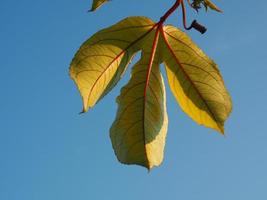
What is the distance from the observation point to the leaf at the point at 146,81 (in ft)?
5.32

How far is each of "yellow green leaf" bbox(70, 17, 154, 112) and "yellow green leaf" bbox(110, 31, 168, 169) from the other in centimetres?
6

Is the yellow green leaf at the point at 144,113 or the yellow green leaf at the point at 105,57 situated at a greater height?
the yellow green leaf at the point at 105,57

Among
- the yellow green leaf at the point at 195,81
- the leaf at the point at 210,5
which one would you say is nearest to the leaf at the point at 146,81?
the yellow green leaf at the point at 195,81

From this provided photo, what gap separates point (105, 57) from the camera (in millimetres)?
1683

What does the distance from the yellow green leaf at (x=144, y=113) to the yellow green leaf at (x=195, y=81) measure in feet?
0.17

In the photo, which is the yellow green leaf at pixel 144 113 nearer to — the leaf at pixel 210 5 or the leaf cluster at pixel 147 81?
the leaf cluster at pixel 147 81

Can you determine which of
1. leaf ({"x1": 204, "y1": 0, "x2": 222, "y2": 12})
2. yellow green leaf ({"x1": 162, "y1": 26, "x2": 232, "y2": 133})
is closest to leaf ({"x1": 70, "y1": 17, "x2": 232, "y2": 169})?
yellow green leaf ({"x1": 162, "y1": 26, "x2": 232, "y2": 133})

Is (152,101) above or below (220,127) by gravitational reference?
above

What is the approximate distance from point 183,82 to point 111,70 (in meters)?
A: 0.25

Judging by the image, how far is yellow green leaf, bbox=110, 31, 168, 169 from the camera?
166 centimetres

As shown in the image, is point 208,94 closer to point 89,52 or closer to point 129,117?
point 129,117

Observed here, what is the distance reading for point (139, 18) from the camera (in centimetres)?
168

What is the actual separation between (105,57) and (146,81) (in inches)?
6.7

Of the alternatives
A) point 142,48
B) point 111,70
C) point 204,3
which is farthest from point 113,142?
point 204,3
